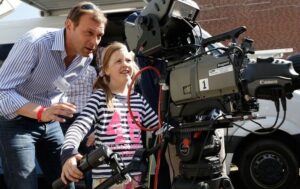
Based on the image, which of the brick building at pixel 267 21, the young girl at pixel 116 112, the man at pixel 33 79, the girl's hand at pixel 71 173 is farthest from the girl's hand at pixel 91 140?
the brick building at pixel 267 21

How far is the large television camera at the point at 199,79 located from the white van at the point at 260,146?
3.35 meters

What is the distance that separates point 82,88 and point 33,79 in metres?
0.86

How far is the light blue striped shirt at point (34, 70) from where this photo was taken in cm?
256

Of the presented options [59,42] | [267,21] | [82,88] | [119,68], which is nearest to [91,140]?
[119,68]

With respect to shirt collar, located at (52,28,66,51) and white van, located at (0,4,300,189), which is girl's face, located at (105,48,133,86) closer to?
shirt collar, located at (52,28,66,51)

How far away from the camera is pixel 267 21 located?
76.9 feet

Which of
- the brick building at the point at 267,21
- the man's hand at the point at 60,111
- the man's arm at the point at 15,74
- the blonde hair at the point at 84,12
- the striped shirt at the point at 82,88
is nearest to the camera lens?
the man's hand at the point at 60,111

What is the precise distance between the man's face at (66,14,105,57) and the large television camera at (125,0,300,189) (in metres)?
0.63

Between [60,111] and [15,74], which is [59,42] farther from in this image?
[60,111]

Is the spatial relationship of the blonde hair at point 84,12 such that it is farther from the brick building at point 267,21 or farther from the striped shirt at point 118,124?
the brick building at point 267,21

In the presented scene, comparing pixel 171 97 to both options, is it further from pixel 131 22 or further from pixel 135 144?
pixel 135 144

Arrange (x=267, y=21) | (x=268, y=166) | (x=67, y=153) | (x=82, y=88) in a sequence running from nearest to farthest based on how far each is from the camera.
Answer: (x=67, y=153) → (x=82, y=88) → (x=268, y=166) → (x=267, y=21)

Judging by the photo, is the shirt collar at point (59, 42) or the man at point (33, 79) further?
the shirt collar at point (59, 42)

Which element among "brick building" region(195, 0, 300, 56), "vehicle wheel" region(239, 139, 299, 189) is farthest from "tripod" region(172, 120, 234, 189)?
"brick building" region(195, 0, 300, 56)
